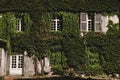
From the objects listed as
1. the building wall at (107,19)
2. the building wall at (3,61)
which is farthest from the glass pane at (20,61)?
the building wall at (107,19)

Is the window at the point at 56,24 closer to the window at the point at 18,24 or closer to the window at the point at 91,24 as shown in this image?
the window at the point at 91,24

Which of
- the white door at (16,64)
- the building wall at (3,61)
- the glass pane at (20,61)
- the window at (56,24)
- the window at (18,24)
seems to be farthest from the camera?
the window at (18,24)

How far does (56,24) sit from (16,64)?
559cm

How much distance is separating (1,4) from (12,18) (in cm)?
177

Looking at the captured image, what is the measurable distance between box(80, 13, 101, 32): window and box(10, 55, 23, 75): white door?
6.79 m

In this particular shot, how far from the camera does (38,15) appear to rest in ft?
109

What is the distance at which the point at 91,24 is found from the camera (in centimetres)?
3372

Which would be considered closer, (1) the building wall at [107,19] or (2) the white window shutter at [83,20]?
(2) the white window shutter at [83,20]

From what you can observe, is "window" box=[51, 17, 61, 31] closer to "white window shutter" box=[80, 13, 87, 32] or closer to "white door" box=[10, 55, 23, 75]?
"white window shutter" box=[80, 13, 87, 32]

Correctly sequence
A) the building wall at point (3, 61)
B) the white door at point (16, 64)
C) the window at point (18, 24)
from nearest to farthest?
the building wall at point (3, 61) < the white door at point (16, 64) < the window at point (18, 24)

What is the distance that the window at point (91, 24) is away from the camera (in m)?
33.3

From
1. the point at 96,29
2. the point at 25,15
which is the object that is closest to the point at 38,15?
the point at 25,15

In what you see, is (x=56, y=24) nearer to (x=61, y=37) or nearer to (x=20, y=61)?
(x=61, y=37)

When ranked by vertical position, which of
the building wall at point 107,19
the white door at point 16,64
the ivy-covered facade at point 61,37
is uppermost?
the building wall at point 107,19
